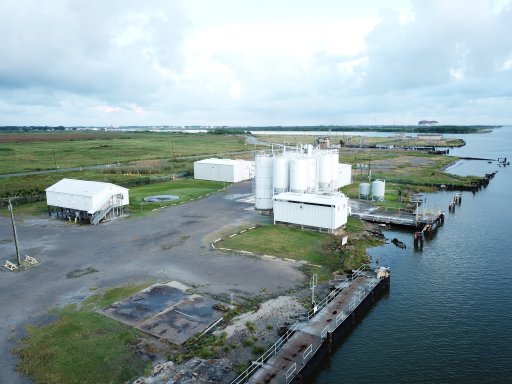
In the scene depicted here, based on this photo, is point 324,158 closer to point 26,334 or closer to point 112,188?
point 112,188

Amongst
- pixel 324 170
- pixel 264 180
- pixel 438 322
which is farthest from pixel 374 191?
pixel 438 322

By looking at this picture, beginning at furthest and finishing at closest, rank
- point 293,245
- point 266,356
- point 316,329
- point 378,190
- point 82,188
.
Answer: point 378,190, point 82,188, point 293,245, point 316,329, point 266,356

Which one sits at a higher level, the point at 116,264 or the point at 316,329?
the point at 116,264

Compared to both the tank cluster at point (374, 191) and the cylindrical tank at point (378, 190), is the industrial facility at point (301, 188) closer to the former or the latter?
the tank cluster at point (374, 191)

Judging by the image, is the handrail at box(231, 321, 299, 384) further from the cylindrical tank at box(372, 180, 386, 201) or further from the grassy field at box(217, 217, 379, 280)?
the cylindrical tank at box(372, 180, 386, 201)

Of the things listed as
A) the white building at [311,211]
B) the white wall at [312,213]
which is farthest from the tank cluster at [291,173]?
the white wall at [312,213]

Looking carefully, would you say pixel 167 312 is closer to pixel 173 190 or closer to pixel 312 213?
pixel 312 213

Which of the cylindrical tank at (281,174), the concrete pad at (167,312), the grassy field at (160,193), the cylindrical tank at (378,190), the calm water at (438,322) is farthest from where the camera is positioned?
the cylindrical tank at (378,190)

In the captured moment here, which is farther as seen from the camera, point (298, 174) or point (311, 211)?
point (298, 174)
